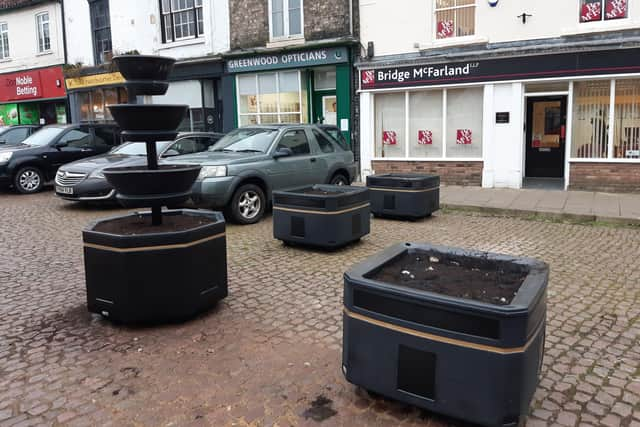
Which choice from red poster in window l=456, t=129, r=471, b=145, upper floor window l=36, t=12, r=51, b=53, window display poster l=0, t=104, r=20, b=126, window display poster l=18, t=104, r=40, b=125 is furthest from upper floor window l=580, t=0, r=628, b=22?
window display poster l=0, t=104, r=20, b=126

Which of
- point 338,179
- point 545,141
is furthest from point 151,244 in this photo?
point 545,141

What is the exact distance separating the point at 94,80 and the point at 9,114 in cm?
736

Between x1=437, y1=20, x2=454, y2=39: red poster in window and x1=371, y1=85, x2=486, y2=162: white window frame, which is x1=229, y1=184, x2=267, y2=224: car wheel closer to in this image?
x1=371, y1=85, x2=486, y2=162: white window frame

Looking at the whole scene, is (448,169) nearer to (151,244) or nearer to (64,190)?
(64,190)

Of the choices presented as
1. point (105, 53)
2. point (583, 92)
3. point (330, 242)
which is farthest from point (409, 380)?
point (105, 53)

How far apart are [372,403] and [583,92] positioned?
12.2m

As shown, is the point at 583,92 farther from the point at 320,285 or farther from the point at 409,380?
the point at 409,380

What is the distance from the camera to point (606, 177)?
1315 cm

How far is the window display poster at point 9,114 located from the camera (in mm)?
26039

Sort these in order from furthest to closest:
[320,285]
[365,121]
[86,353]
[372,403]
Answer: [365,121], [320,285], [86,353], [372,403]

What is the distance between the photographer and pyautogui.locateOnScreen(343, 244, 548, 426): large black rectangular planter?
114 inches

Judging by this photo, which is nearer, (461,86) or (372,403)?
(372,403)

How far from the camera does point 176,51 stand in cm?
1953

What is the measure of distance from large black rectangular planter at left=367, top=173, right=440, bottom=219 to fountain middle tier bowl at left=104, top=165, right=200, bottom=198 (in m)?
5.57
